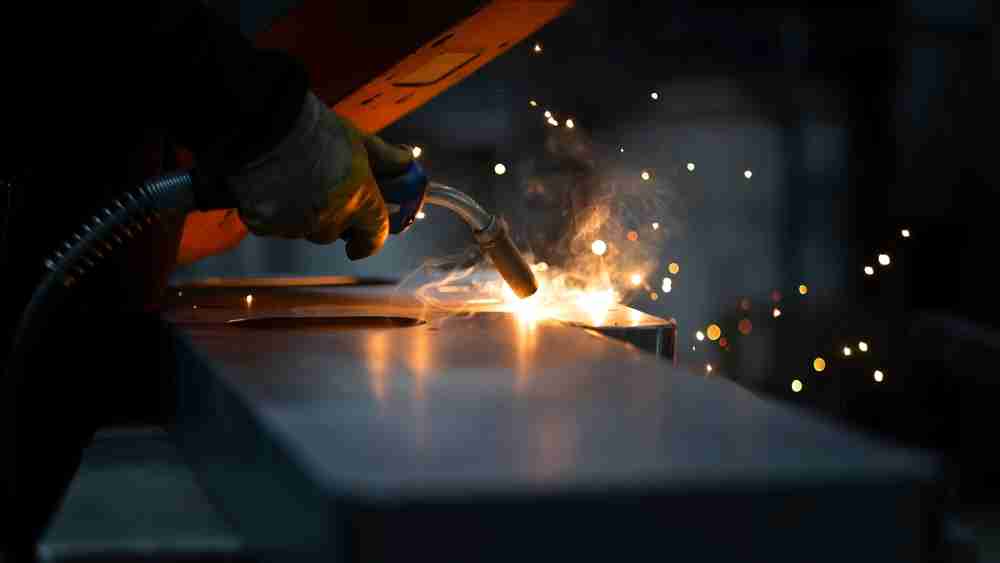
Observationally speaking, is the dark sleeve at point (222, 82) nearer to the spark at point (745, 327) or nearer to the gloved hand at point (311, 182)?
the gloved hand at point (311, 182)

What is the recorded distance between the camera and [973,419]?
225 cm

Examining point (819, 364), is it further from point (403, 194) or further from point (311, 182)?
point (311, 182)

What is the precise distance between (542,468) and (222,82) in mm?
716

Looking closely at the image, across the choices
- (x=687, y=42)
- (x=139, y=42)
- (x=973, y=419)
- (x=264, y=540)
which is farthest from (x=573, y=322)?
(x=973, y=419)

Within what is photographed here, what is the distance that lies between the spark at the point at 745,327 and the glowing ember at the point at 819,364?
147mm

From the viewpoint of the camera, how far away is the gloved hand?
120cm

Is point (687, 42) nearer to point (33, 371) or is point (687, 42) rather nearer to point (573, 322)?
point (573, 322)

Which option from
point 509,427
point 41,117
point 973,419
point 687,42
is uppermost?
point 687,42

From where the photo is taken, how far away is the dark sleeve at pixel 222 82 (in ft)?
3.78

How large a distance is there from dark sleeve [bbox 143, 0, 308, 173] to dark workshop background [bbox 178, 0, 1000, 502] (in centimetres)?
96

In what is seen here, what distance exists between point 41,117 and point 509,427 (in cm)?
80

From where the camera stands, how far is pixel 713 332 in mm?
2338

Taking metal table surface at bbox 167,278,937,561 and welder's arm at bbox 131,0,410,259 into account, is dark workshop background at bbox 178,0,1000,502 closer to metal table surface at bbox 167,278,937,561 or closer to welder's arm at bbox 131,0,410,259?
welder's arm at bbox 131,0,410,259

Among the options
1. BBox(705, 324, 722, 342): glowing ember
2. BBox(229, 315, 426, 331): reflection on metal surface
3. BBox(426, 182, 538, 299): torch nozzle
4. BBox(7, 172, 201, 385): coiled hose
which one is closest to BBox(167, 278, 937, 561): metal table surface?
BBox(7, 172, 201, 385): coiled hose
